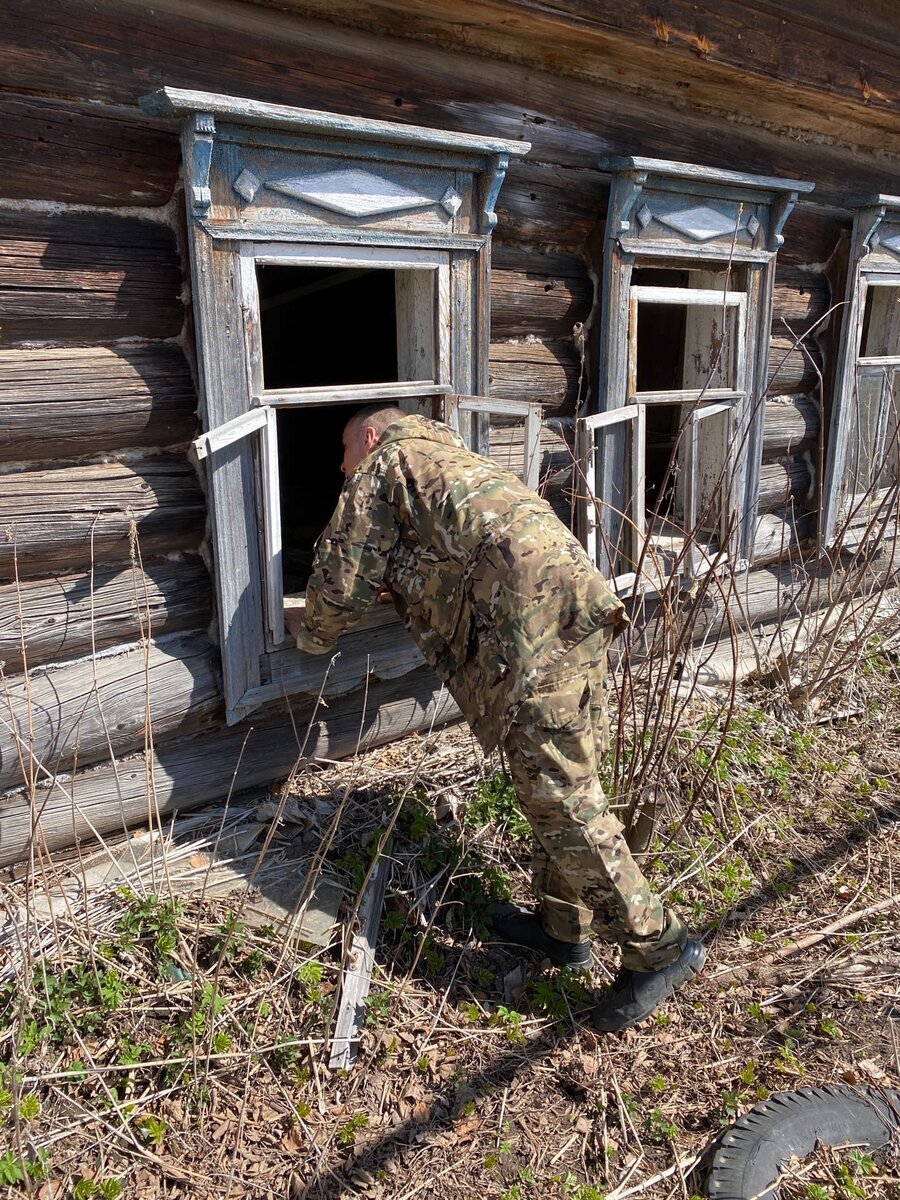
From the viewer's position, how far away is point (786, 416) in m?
5.24

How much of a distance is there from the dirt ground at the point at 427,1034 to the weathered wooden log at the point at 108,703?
15.9 inches

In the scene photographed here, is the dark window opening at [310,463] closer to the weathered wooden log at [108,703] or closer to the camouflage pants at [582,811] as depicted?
the weathered wooden log at [108,703]

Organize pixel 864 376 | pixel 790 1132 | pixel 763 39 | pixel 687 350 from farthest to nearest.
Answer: pixel 864 376
pixel 687 350
pixel 763 39
pixel 790 1132

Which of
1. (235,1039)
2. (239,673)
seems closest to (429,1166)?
(235,1039)

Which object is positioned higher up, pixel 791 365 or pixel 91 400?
pixel 91 400

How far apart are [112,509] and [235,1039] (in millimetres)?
1637

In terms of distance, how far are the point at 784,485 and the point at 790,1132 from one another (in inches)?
143

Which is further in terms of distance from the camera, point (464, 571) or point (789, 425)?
point (789, 425)

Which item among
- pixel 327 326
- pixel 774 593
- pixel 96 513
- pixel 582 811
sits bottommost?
pixel 774 593

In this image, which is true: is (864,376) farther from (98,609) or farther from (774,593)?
(98,609)

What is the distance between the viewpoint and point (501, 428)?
12.9ft

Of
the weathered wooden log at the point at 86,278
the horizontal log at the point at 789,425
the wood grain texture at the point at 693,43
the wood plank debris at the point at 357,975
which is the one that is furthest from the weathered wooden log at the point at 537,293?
the wood plank debris at the point at 357,975

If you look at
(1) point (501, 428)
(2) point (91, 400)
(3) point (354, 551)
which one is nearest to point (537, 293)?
(1) point (501, 428)

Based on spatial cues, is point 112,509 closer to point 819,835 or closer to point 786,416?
point 819,835
